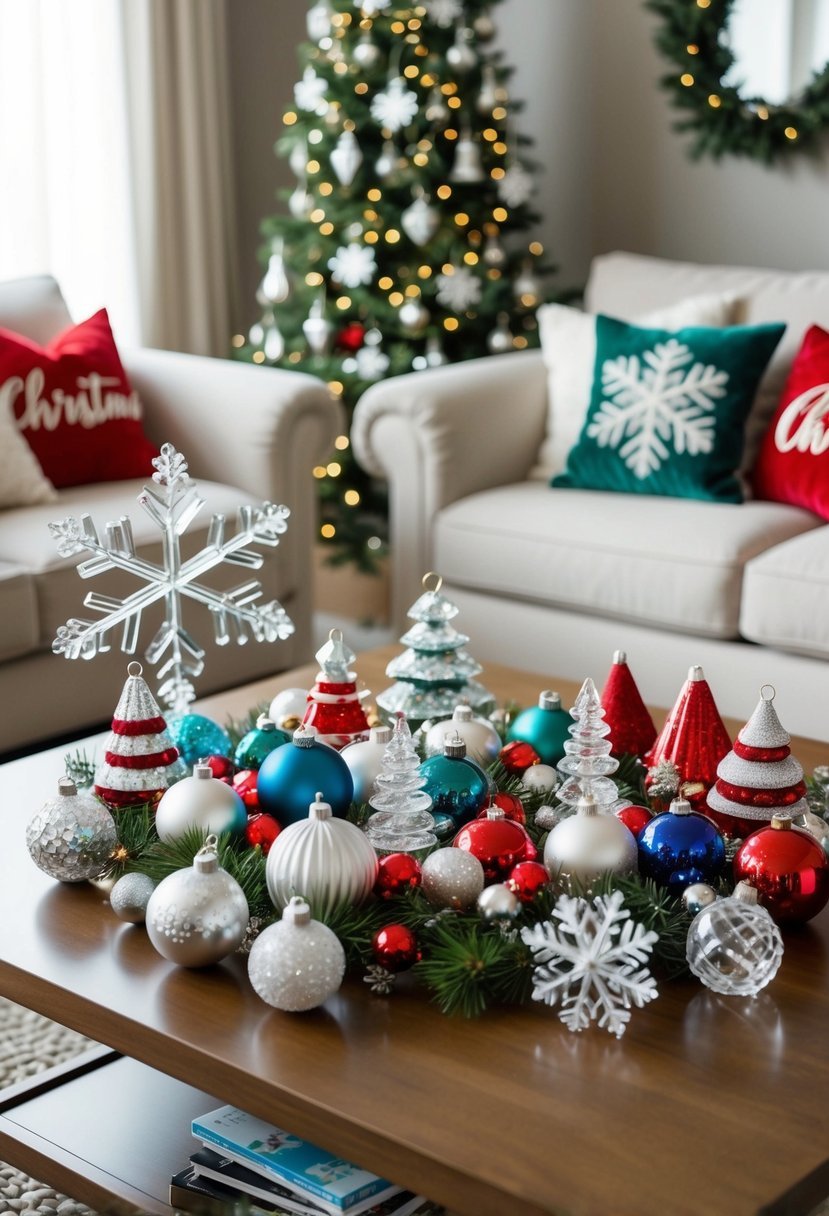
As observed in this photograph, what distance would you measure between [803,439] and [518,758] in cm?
144

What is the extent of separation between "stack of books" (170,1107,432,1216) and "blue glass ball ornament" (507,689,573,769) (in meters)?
0.54

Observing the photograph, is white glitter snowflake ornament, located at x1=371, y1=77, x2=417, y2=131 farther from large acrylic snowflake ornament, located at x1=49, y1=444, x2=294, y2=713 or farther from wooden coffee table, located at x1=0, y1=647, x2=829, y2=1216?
wooden coffee table, located at x1=0, y1=647, x2=829, y2=1216

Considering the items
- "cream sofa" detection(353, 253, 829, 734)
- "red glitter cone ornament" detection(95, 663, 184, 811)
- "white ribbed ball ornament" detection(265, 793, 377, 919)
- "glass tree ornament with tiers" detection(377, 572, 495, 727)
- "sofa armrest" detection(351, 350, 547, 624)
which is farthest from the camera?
"sofa armrest" detection(351, 350, 547, 624)

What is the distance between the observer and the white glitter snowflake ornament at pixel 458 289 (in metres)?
3.65

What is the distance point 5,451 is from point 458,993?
1821 millimetres

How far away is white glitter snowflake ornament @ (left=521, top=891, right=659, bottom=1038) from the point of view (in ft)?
4.15

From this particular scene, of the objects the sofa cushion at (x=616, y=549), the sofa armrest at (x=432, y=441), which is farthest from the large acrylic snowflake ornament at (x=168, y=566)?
the sofa armrest at (x=432, y=441)

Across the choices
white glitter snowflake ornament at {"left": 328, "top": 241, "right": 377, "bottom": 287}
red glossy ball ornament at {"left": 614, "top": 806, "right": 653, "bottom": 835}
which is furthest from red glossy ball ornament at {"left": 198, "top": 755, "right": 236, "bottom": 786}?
white glitter snowflake ornament at {"left": 328, "top": 241, "right": 377, "bottom": 287}

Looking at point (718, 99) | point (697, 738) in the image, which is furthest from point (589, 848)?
point (718, 99)

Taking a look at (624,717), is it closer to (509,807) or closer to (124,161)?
(509,807)

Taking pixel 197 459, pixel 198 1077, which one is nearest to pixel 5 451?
pixel 197 459

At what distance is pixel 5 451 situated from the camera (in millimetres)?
2799

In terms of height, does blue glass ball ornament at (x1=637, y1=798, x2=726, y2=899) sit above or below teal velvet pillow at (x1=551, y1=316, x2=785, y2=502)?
below

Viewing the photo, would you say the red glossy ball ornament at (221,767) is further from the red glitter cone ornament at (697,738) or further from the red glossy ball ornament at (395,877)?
the red glitter cone ornament at (697,738)
